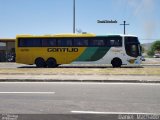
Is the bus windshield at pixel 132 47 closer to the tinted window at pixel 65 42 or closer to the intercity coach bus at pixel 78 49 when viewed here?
the intercity coach bus at pixel 78 49

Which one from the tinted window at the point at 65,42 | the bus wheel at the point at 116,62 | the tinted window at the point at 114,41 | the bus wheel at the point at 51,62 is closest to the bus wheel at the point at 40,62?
the bus wheel at the point at 51,62

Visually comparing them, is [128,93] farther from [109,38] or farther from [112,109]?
[109,38]

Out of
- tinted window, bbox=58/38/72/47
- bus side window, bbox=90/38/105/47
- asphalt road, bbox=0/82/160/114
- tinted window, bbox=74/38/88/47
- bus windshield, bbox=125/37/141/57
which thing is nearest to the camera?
asphalt road, bbox=0/82/160/114

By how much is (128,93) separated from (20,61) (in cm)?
2286

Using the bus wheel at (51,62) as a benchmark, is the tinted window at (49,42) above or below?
above

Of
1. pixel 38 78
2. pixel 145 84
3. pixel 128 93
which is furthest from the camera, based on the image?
pixel 38 78

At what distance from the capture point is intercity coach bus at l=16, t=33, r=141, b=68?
3394 centimetres

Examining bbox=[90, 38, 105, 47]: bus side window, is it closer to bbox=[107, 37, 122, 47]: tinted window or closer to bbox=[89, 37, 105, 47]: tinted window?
bbox=[89, 37, 105, 47]: tinted window

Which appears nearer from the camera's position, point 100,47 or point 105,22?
point 100,47

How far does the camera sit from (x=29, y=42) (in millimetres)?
35531

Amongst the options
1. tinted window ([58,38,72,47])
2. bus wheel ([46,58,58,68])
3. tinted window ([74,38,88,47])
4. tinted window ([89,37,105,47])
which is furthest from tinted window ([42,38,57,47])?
tinted window ([89,37,105,47])

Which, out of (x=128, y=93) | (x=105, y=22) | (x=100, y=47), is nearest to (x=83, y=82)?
(x=128, y=93)

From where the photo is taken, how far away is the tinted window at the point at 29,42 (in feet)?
116

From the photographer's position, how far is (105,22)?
66750 millimetres
